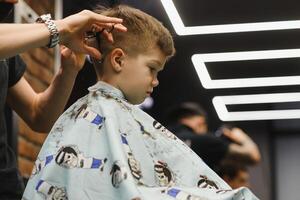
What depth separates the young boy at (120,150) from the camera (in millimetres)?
1478

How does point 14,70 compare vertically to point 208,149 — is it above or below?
below

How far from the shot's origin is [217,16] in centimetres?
549

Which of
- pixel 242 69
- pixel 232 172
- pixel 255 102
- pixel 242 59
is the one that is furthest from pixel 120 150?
pixel 255 102

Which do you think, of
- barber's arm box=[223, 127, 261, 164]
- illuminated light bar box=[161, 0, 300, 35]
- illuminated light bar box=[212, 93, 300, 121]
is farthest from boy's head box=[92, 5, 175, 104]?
illuminated light bar box=[212, 93, 300, 121]

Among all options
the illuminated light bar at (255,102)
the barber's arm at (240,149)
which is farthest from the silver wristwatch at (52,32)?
the illuminated light bar at (255,102)

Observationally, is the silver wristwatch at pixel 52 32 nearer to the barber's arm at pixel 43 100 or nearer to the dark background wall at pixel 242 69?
the barber's arm at pixel 43 100

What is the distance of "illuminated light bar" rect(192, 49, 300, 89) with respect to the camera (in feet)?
20.7

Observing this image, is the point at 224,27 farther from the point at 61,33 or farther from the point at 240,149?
the point at 61,33

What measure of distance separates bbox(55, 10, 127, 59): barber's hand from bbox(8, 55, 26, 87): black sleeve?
27 cm

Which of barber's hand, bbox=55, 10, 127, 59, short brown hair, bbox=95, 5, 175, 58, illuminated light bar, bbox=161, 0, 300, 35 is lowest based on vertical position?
barber's hand, bbox=55, 10, 127, 59

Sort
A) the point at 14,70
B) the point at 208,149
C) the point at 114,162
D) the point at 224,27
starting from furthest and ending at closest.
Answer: the point at 224,27 → the point at 208,149 → the point at 14,70 → the point at 114,162

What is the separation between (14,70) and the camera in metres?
1.88

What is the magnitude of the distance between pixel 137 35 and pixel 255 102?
5.76 m

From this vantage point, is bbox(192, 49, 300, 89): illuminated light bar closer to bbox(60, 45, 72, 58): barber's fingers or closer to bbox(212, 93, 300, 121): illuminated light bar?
bbox(212, 93, 300, 121): illuminated light bar
